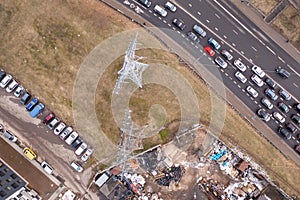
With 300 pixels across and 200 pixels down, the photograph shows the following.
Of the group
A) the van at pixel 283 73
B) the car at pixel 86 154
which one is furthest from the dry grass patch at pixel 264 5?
the car at pixel 86 154

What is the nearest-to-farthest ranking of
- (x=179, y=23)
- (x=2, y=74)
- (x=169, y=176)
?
1. (x=2, y=74)
2. (x=169, y=176)
3. (x=179, y=23)

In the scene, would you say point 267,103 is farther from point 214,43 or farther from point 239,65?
point 214,43

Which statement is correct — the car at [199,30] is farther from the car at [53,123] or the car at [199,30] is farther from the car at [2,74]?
the car at [2,74]

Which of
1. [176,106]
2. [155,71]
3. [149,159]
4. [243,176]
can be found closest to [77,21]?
[155,71]

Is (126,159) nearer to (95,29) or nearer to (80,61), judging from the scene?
(80,61)

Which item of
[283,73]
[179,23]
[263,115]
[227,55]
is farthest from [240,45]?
[263,115]

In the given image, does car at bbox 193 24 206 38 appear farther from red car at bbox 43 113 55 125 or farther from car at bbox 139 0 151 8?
red car at bbox 43 113 55 125
